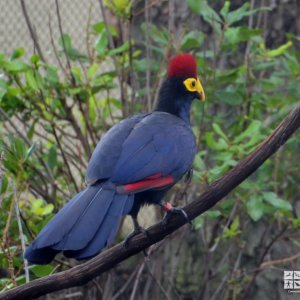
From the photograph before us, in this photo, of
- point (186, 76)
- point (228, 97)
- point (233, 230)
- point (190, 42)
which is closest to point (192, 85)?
point (186, 76)

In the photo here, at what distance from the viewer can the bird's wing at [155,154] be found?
2.45 metres

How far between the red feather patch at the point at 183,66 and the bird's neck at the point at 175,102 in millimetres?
53

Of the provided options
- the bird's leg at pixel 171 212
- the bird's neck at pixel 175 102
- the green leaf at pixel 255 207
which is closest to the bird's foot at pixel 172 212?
the bird's leg at pixel 171 212

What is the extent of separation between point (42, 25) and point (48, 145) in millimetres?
865

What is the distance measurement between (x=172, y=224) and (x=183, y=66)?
28.0 inches

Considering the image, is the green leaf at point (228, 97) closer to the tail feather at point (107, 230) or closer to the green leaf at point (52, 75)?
the green leaf at point (52, 75)

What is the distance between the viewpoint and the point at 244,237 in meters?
3.96

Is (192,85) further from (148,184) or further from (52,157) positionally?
(52,157)

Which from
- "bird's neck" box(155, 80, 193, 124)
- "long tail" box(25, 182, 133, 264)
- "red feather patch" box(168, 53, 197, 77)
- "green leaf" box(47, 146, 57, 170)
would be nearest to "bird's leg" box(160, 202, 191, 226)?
"long tail" box(25, 182, 133, 264)

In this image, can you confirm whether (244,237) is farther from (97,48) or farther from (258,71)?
(97,48)

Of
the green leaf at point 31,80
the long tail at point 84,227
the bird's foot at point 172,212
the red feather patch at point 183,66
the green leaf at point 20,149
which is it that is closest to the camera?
the long tail at point 84,227

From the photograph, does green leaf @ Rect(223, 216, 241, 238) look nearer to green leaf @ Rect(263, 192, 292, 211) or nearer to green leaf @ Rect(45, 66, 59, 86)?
green leaf @ Rect(263, 192, 292, 211)

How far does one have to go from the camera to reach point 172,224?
2.41 metres

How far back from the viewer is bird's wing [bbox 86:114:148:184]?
8.00 feet
